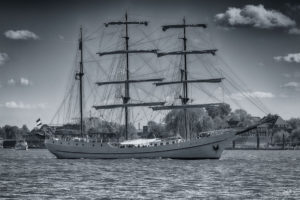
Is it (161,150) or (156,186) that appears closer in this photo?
(156,186)

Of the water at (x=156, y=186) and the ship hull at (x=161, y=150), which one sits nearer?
the water at (x=156, y=186)

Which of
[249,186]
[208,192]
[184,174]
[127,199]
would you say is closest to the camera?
[127,199]

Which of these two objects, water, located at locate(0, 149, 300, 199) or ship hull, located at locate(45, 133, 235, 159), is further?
ship hull, located at locate(45, 133, 235, 159)

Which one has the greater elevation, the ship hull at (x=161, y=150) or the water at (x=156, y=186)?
the ship hull at (x=161, y=150)

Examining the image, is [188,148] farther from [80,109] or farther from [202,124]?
[202,124]

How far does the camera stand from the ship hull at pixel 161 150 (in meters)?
94.1

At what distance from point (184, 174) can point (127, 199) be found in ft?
66.6

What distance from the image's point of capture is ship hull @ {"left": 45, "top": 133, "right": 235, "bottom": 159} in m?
94.1

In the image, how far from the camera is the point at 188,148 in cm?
9406

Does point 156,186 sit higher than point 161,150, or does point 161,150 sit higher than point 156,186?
point 161,150

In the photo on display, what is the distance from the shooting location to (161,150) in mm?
95250

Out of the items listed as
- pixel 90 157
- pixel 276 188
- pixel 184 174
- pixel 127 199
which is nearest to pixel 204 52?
pixel 90 157

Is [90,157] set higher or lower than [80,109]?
lower

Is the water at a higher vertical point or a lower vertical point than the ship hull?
lower
